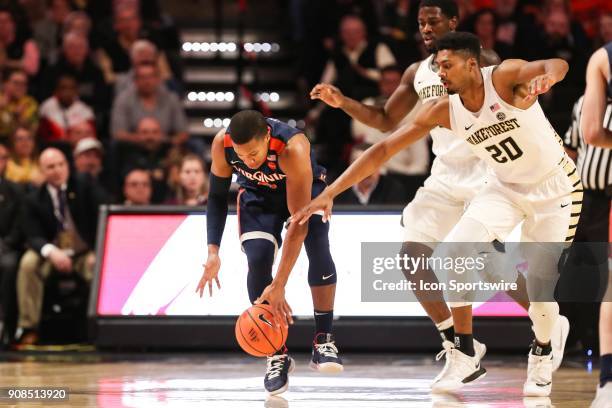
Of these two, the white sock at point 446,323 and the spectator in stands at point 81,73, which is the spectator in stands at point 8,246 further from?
the white sock at point 446,323

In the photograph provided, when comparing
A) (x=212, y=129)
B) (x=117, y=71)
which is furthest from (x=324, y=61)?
(x=117, y=71)

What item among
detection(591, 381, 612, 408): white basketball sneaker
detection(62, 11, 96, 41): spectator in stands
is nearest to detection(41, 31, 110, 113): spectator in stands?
detection(62, 11, 96, 41): spectator in stands

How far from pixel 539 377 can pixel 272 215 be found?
1721 mm

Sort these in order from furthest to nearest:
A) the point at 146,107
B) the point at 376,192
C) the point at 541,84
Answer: the point at 146,107
the point at 376,192
the point at 541,84

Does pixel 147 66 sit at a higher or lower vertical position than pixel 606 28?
lower

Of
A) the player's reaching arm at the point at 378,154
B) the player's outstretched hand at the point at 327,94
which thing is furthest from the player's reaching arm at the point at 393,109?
the player's reaching arm at the point at 378,154

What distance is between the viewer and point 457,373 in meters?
6.16

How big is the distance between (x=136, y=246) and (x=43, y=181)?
1.32 meters

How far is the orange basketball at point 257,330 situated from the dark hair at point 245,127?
0.88 m

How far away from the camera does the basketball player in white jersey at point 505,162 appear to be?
5.66 metres

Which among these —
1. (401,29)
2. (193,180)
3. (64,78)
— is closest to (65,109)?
(64,78)

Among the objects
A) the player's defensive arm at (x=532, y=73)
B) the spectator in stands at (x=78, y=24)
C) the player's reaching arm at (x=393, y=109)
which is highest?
the spectator in stands at (x=78, y=24)

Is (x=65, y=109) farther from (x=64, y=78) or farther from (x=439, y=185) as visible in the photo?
(x=439, y=185)

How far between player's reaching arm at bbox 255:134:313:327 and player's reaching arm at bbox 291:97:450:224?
1.04 ft
